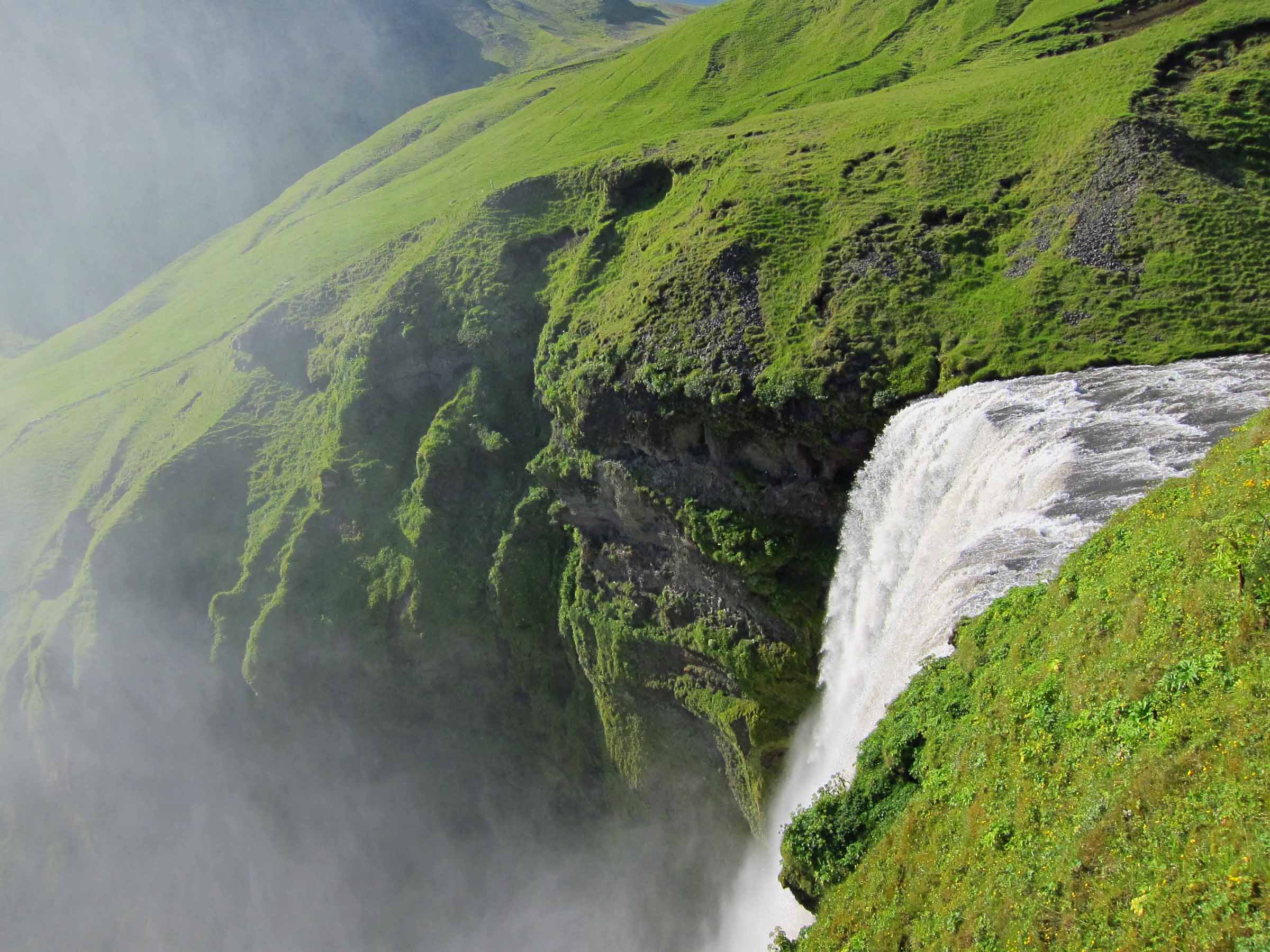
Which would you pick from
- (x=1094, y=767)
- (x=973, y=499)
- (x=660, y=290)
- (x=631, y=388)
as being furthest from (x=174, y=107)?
(x=1094, y=767)

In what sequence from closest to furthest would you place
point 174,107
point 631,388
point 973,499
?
1. point 973,499
2. point 631,388
3. point 174,107

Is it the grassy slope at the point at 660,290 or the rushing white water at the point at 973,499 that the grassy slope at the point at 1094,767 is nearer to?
the rushing white water at the point at 973,499

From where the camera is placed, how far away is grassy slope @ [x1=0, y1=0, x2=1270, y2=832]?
2998cm

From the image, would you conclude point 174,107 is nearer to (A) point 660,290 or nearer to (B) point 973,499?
(A) point 660,290

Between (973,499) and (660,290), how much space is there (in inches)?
877

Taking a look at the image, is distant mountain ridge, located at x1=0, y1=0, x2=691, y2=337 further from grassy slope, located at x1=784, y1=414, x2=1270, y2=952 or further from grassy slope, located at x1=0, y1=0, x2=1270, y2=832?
grassy slope, located at x1=784, y1=414, x2=1270, y2=952

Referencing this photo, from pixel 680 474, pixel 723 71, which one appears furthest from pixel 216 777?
pixel 723 71

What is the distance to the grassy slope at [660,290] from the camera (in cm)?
2998

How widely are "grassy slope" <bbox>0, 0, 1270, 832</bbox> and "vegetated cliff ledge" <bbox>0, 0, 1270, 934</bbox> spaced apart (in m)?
0.26

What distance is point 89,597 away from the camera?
205ft

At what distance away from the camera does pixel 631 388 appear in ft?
124

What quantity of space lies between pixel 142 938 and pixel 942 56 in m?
91.9

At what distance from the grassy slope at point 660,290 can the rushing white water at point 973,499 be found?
2999 mm

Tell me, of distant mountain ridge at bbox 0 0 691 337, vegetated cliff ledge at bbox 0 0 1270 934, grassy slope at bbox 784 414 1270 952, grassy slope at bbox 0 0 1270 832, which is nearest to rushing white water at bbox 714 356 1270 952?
grassy slope at bbox 784 414 1270 952
